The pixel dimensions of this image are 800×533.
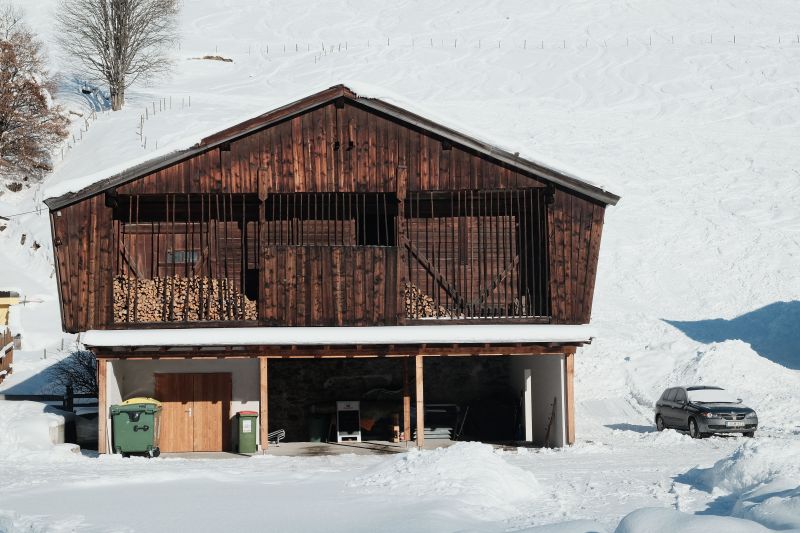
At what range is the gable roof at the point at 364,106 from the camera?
74.8ft

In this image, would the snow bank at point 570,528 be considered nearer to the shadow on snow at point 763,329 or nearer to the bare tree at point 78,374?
the bare tree at point 78,374

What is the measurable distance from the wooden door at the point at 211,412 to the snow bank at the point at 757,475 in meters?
12.1

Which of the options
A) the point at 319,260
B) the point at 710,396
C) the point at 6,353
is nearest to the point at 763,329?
the point at 710,396

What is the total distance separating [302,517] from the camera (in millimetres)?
13547

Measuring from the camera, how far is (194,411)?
24500 mm

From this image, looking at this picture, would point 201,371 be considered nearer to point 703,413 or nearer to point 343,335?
point 343,335

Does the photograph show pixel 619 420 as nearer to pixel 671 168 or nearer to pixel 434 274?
pixel 434 274

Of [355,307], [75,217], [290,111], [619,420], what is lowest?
[619,420]

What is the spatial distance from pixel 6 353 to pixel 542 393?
17.6m

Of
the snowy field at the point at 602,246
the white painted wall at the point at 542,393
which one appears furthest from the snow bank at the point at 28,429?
the white painted wall at the point at 542,393

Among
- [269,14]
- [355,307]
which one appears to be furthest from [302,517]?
[269,14]

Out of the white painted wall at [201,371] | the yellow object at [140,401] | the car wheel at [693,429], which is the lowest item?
the car wheel at [693,429]

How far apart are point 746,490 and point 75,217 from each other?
599 inches

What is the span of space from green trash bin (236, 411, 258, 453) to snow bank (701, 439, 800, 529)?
34.4 ft
